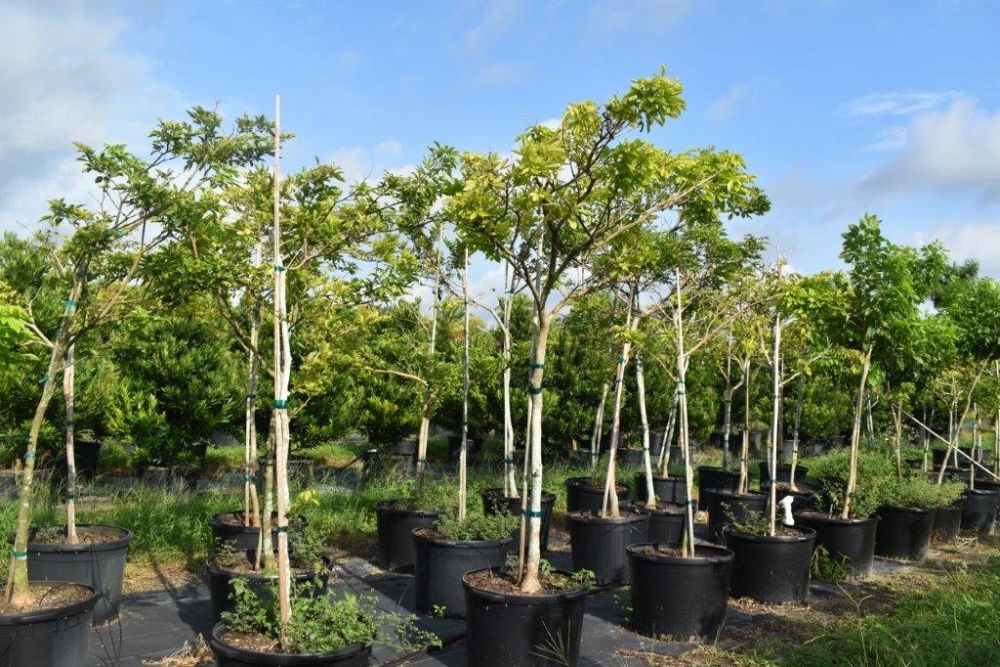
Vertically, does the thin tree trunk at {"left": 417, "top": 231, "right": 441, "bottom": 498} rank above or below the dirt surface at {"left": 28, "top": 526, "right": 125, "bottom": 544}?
above

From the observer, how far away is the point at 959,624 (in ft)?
15.3

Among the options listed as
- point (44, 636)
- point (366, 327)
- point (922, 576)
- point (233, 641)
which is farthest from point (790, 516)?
point (44, 636)

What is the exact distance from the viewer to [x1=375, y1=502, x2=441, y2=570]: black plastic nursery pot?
711 centimetres

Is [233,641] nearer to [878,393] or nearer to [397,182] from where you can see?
[397,182]

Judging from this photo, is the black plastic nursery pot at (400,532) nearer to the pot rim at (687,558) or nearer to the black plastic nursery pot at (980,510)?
the pot rim at (687,558)

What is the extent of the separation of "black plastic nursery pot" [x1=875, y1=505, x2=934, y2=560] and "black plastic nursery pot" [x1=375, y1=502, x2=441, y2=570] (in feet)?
16.1

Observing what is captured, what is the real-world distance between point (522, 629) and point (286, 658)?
1427mm

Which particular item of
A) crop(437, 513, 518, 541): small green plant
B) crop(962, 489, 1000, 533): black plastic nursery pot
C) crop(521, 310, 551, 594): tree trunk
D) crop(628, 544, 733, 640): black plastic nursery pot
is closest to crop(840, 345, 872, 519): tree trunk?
crop(628, 544, 733, 640): black plastic nursery pot

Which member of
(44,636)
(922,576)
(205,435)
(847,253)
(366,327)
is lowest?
(922,576)

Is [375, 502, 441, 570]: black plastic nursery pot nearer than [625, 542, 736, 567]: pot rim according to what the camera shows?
No

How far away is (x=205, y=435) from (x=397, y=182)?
6333mm

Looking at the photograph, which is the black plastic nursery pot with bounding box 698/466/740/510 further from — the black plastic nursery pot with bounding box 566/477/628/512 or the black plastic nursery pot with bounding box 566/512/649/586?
the black plastic nursery pot with bounding box 566/512/649/586

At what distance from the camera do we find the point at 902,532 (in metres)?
8.38

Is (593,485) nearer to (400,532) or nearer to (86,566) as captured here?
(400,532)
